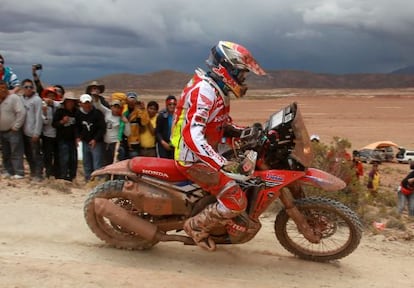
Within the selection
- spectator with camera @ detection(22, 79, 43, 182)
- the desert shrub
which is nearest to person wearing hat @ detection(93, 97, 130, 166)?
spectator with camera @ detection(22, 79, 43, 182)

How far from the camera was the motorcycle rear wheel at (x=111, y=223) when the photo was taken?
5.75 metres

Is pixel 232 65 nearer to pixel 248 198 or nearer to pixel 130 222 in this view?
pixel 248 198

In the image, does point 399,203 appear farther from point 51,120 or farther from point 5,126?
point 5,126

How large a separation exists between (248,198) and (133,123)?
482 cm

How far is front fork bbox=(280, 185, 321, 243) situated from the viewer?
566cm

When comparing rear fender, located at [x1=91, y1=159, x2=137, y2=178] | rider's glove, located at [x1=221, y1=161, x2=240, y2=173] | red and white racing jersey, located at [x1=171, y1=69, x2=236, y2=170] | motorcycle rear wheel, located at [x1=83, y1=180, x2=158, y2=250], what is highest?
red and white racing jersey, located at [x1=171, y1=69, x2=236, y2=170]

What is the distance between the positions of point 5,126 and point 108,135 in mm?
1735

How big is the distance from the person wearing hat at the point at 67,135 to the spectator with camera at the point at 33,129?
324mm

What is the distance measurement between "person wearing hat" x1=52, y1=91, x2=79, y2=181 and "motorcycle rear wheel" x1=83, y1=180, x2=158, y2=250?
3.85 meters

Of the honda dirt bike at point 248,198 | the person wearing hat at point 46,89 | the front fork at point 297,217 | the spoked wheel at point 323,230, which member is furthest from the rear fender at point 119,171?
the person wearing hat at point 46,89

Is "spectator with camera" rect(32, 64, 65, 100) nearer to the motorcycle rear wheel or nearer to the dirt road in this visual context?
the dirt road

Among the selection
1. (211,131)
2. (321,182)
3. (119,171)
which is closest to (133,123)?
(119,171)

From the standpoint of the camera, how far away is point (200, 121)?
5043mm

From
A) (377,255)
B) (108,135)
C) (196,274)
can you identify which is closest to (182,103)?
(196,274)
